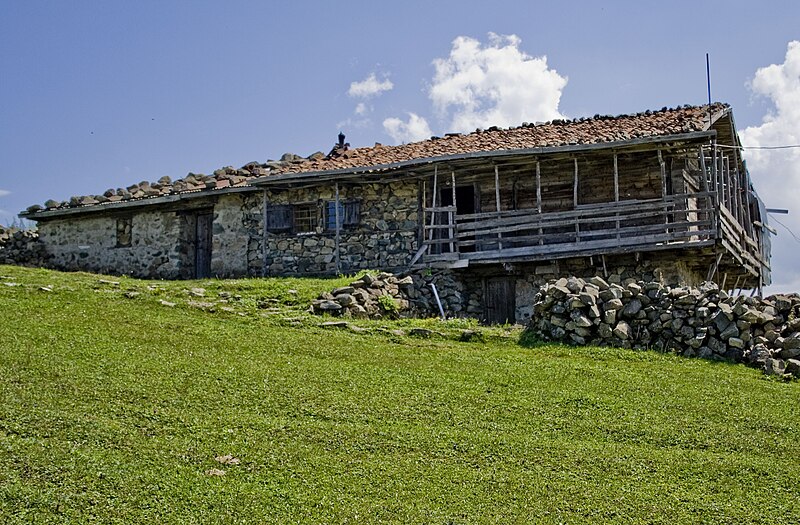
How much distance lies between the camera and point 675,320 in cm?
1504

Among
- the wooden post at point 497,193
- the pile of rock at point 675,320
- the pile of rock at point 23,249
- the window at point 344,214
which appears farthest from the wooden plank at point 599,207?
the pile of rock at point 23,249

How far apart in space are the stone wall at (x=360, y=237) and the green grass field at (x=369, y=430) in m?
7.94

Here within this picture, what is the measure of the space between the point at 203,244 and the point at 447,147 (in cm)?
803

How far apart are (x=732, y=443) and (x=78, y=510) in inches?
288

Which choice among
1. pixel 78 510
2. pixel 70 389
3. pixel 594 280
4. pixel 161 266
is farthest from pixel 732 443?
pixel 161 266

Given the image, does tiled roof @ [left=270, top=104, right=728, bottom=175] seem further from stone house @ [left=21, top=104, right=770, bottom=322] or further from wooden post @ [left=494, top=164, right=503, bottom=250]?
wooden post @ [left=494, top=164, right=503, bottom=250]

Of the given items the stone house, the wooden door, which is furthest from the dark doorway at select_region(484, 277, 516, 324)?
the wooden door

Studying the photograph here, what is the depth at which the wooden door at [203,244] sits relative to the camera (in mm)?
26016

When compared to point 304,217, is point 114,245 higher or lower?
lower

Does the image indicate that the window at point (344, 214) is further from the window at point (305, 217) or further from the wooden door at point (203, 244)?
the wooden door at point (203, 244)

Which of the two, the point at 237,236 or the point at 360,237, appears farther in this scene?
the point at 237,236

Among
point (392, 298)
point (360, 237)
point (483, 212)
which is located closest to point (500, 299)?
point (483, 212)

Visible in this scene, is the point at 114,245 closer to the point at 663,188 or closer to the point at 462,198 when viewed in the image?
the point at 462,198

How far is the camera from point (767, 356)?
46.3ft
